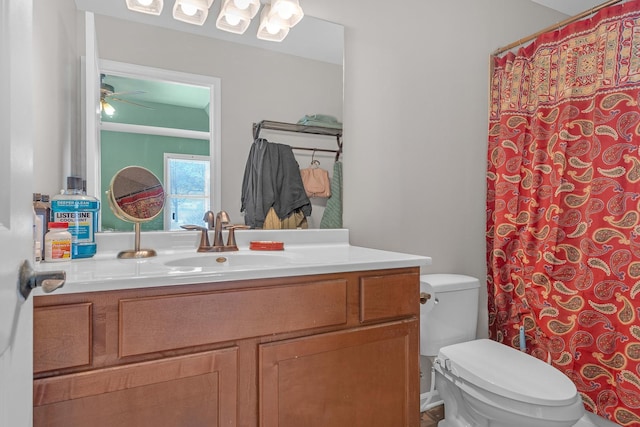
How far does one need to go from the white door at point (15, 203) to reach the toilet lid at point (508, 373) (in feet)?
4.33

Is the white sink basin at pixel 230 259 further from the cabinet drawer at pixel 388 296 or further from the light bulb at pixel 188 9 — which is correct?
the light bulb at pixel 188 9

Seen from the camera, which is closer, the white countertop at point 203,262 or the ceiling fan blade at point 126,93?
the white countertop at point 203,262

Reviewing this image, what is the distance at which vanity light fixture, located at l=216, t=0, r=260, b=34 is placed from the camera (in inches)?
55.0

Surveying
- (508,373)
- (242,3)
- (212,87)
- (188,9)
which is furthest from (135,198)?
(508,373)

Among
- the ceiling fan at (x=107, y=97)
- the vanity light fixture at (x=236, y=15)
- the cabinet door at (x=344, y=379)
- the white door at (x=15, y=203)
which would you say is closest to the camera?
the white door at (x=15, y=203)

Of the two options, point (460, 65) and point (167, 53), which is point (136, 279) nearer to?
point (167, 53)

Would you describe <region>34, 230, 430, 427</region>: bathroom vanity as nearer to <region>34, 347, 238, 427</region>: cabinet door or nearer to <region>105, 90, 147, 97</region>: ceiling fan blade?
<region>34, 347, 238, 427</region>: cabinet door

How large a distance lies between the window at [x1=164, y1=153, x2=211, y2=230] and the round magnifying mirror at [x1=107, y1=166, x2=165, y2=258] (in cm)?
Result: 8

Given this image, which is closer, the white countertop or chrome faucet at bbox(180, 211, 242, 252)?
the white countertop

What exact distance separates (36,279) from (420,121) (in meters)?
1.70

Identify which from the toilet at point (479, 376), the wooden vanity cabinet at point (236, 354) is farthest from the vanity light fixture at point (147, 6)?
the toilet at point (479, 376)

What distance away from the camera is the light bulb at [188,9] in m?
1.33

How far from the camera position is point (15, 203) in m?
0.48

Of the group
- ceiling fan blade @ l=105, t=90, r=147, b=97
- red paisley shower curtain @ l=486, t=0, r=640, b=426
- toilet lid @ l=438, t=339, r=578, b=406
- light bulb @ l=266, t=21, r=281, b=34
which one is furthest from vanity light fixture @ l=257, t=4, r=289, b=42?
toilet lid @ l=438, t=339, r=578, b=406
